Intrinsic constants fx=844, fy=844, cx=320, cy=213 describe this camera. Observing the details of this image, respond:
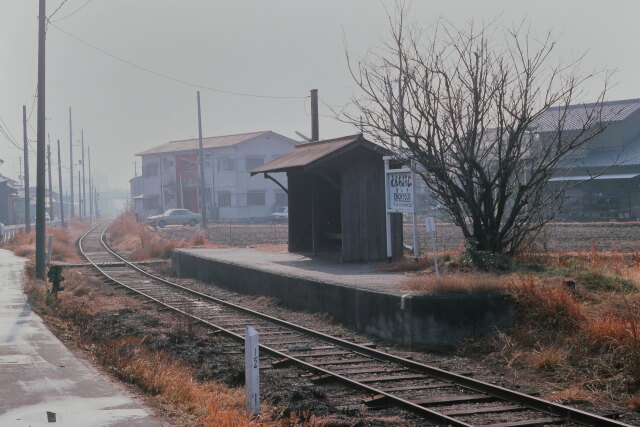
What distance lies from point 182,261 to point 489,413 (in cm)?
2028

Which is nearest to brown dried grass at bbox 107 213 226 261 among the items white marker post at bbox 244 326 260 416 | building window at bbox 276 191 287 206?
building window at bbox 276 191 287 206

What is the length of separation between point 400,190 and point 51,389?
37.6ft

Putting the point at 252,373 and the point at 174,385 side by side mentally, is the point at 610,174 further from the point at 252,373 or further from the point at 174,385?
the point at 252,373

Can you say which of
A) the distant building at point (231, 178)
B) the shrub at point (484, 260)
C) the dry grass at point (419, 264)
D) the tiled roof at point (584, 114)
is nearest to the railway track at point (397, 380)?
the dry grass at point (419, 264)

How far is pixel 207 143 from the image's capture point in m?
79.4

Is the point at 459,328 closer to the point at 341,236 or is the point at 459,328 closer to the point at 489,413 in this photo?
the point at 489,413

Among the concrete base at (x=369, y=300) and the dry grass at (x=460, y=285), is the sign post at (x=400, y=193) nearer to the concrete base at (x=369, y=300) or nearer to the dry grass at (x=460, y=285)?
the concrete base at (x=369, y=300)

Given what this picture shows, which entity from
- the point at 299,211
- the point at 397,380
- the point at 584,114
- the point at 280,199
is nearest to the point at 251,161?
the point at 280,199

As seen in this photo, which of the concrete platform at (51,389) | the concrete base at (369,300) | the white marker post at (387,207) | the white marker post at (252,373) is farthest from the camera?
the white marker post at (387,207)

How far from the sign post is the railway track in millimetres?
4572

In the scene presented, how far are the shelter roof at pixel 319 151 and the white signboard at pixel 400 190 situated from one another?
0.98 meters

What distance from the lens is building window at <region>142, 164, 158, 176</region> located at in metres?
→ 84.1

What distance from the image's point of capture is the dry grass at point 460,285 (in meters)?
12.6

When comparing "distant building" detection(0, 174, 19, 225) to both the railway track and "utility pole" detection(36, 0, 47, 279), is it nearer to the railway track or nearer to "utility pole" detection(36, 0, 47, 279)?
"utility pole" detection(36, 0, 47, 279)
